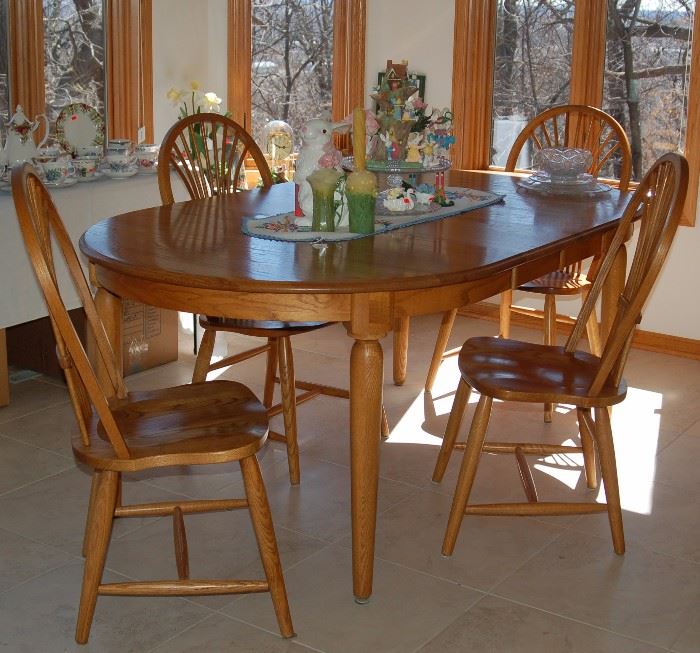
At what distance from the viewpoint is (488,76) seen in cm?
463

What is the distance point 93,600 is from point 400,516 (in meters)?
→ 0.91

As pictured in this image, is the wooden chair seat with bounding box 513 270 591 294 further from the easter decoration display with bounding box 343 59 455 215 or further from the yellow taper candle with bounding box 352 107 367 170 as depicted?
the yellow taper candle with bounding box 352 107 367 170

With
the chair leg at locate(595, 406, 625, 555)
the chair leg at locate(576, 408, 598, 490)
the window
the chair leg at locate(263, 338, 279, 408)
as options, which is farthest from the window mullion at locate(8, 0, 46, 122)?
the chair leg at locate(595, 406, 625, 555)

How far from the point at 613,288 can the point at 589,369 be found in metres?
0.44

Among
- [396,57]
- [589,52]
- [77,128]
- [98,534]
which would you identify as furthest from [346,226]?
[396,57]

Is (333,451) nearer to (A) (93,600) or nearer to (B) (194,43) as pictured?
(A) (93,600)

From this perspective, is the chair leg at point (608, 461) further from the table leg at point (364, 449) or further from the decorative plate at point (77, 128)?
the decorative plate at point (77, 128)

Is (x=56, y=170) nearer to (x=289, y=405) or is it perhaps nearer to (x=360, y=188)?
(x=289, y=405)

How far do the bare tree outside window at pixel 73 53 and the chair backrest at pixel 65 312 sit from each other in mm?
2603

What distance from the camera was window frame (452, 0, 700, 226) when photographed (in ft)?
13.5

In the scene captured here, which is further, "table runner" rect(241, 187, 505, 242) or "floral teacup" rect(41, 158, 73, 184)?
"floral teacup" rect(41, 158, 73, 184)

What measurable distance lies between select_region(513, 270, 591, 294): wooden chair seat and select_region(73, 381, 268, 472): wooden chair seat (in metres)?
1.36

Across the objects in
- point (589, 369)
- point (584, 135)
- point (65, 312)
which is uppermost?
point (584, 135)

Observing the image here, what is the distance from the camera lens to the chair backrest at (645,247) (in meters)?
2.36
